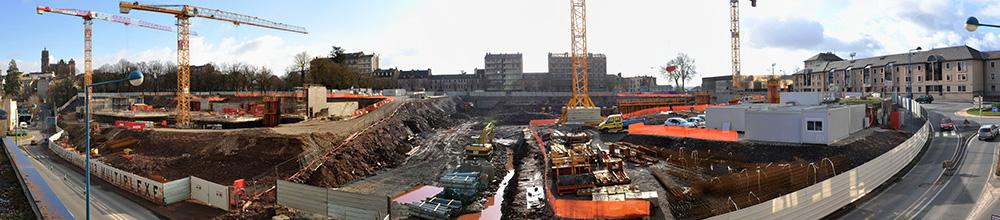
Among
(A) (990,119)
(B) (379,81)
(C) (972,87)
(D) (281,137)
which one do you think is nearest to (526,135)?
(D) (281,137)

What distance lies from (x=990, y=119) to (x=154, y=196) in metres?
52.7

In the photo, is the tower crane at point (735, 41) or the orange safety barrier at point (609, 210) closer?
the orange safety barrier at point (609, 210)

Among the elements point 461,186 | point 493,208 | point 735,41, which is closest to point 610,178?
point 493,208

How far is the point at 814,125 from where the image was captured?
24.5 metres

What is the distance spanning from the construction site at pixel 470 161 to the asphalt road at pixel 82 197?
650mm

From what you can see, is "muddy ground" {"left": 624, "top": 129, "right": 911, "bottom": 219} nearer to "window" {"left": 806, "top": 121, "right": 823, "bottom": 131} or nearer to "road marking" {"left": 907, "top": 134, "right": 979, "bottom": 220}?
"window" {"left": 806, "top": 121, "right": 823, "bottom": 131}

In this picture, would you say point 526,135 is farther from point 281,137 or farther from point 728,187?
point 728,187

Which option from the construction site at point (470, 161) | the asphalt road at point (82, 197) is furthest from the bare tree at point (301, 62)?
the asphalt road at point (82, 197)

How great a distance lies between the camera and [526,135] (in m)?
40.9

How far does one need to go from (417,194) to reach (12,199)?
15811 mm

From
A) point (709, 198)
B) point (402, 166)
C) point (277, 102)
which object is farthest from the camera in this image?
point (277, 102)

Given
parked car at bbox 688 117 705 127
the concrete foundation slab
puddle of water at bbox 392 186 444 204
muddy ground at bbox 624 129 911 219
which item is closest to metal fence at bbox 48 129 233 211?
puddle of water at bbox 392 186 444 204

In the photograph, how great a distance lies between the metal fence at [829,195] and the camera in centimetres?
1317

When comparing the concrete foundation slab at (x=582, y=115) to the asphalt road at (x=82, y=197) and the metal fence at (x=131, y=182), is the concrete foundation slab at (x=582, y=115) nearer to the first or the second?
the metal fence at (x=131, y=182)
